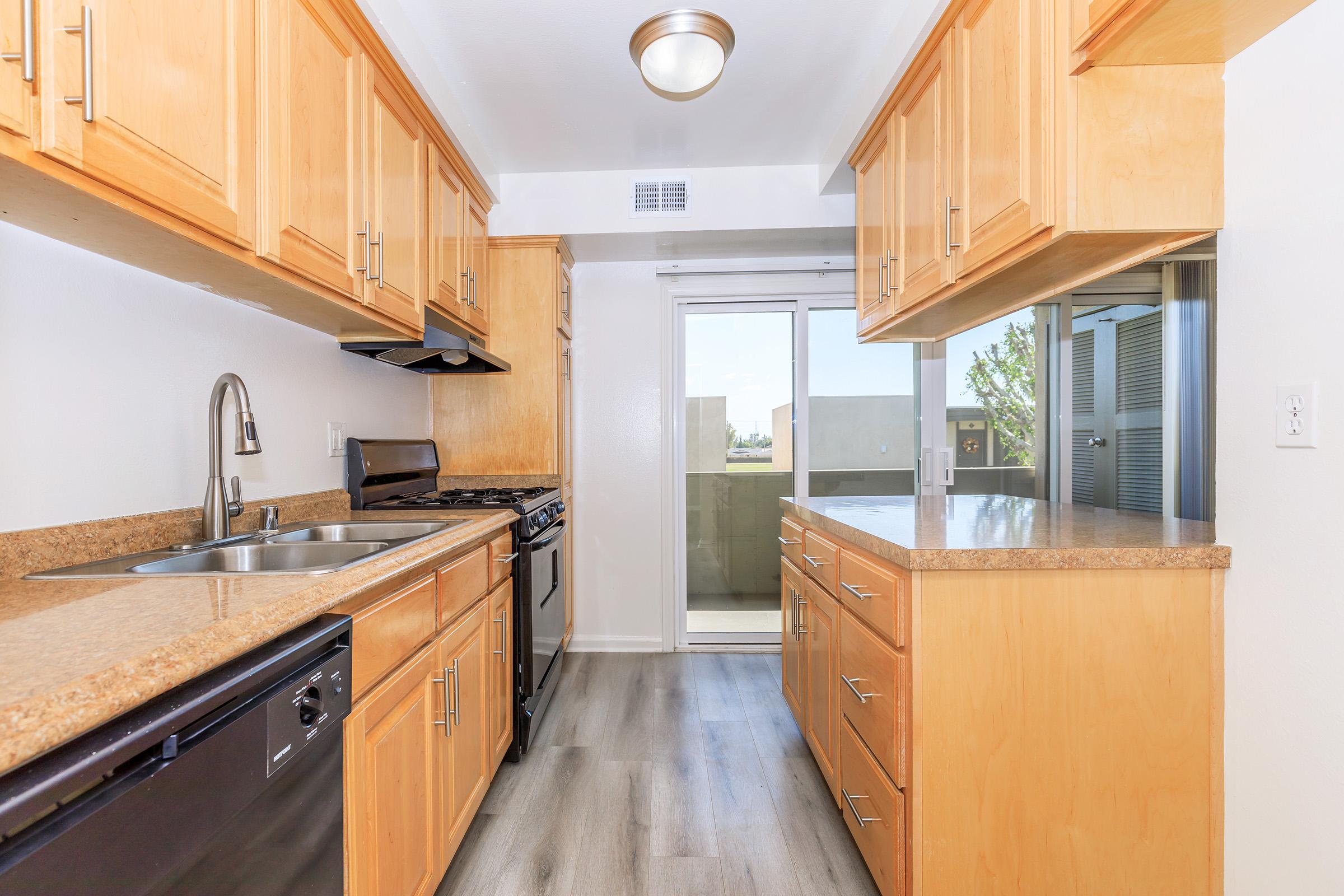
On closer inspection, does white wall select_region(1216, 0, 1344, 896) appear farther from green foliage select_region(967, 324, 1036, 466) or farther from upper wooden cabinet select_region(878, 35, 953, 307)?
green foliage select_region(967, 324, 1036, 466)

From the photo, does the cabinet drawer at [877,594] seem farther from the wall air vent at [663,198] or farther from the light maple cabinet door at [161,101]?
the wall air vent at [663,198]

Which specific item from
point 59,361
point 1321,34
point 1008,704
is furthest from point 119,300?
point 1321,34

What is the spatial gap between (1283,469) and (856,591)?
871 millimetres

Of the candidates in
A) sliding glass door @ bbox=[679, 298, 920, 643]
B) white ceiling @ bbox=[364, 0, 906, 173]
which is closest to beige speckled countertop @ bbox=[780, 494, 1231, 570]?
sliding glass door @ bbox=[679, 298, 920, 643]

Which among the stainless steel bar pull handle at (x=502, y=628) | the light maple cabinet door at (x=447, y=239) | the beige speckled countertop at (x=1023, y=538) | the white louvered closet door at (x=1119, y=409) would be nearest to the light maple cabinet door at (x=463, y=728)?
the stainless steel bar pull handle at (x=502, y=628)

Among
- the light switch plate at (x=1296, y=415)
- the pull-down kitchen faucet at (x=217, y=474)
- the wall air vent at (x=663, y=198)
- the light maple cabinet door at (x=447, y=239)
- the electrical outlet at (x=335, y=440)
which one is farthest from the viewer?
the wall air vent at (x=663, y=198)

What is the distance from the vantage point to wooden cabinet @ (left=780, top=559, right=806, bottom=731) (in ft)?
7.37

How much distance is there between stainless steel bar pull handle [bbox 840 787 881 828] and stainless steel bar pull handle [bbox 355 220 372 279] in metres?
1.97

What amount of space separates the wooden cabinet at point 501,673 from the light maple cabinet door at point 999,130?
1.77m

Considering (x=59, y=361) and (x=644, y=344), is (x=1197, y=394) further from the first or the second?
(x=59, y=361)

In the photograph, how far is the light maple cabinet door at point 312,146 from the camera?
1.30 m

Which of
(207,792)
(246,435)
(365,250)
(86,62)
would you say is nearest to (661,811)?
(207,792)

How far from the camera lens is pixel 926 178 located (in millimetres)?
1888

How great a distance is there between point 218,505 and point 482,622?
29.9 inches
